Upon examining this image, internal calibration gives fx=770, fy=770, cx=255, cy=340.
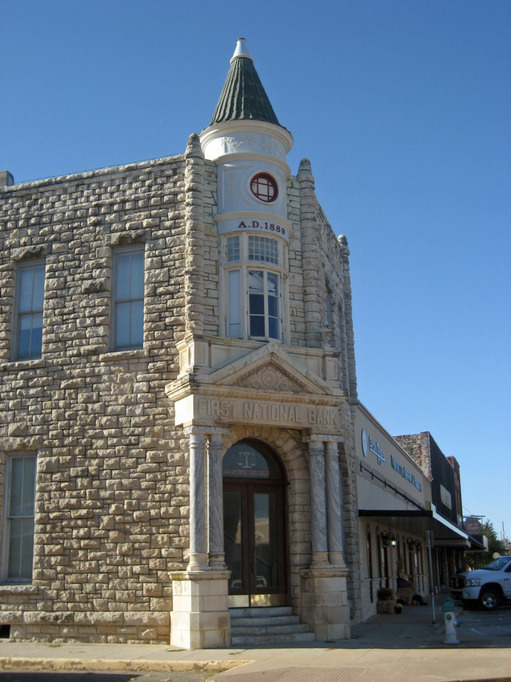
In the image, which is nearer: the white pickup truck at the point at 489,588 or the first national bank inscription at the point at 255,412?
the first national bank inscription at the point at 255,412

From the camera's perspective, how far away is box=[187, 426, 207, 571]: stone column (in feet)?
47.7

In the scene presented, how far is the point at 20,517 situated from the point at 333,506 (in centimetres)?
680

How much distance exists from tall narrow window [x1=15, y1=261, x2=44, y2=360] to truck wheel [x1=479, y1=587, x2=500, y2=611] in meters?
16.0

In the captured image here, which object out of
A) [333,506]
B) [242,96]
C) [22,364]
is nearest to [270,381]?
[333,506]

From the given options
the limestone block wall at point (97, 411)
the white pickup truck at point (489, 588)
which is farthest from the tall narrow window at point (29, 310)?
the white pickup truck at point (489, 588)

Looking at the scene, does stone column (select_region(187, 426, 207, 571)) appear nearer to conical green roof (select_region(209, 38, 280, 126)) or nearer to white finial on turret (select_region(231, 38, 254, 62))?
conical green roof (select_region(209, 38, 280, 126))

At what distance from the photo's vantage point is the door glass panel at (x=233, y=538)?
1580 cm

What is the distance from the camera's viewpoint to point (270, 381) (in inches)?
634

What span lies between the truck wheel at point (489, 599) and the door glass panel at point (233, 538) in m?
11.9

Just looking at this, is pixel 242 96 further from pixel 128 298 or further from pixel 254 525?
pixel 254 525

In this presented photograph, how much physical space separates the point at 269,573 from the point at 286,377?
13.5 ft

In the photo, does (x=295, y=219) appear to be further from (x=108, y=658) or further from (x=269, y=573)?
(x=108, y=658)

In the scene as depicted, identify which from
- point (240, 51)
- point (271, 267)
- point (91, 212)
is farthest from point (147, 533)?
point (240, 51)

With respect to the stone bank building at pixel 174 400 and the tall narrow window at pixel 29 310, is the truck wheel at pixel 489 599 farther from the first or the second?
the tall narrow window at pixel 29 310
